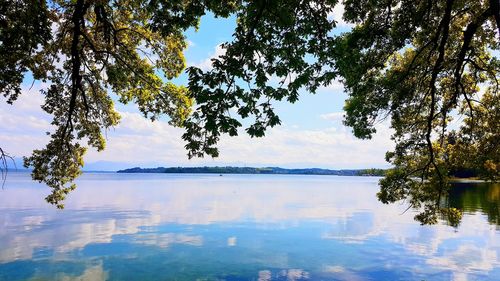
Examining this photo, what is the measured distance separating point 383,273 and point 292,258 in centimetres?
631

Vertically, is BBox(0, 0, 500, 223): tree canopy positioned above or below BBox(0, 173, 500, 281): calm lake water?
above

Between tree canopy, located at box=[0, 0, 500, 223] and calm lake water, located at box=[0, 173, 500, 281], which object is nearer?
tree canopy, located at box=[0, 0, 500, 223]

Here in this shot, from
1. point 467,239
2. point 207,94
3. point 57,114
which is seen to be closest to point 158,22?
point 207,94

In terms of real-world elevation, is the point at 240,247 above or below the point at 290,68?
below

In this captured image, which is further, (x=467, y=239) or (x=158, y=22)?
(x=467, y=239)

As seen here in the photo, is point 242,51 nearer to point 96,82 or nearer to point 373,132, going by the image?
point 373,132

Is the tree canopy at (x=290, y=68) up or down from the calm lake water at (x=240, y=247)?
up

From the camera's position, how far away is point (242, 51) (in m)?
10.0

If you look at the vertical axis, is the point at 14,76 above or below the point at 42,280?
above

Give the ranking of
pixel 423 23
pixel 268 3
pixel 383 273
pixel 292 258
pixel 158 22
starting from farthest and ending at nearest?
pixel 292 258 < pixel 383 273 < pixel 423 23 < pixel 158 22 < pixel 268 3

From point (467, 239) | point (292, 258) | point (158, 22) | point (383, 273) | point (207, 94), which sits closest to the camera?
point (207, 94)

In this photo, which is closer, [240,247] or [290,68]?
Answer: [290,68]

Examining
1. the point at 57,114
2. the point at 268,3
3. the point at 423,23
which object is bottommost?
the point at 57,114

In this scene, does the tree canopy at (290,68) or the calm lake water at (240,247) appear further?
the calm lake water at (240,247)
